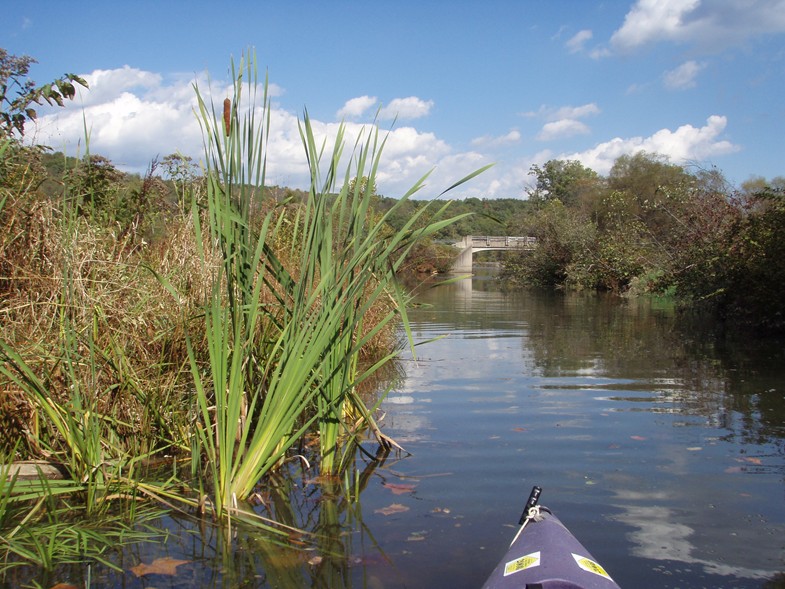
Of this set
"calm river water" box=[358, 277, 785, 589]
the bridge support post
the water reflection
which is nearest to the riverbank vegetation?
"calm river water" box=[358, 277, 785, 589]

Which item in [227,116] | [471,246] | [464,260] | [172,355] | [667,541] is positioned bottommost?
[667,541]

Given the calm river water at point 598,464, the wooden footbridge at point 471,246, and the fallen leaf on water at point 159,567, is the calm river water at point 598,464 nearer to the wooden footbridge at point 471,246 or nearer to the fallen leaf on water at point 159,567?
the fallen leaf on water at point 159,567

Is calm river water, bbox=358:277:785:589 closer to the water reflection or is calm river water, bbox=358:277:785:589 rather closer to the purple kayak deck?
the water reflection

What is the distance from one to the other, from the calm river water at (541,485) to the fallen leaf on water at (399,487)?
2 centimetres

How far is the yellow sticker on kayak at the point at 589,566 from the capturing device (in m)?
2.68

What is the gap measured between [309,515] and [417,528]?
0.63 m

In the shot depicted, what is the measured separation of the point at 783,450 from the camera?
5789 millimetres

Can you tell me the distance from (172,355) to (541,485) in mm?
2666

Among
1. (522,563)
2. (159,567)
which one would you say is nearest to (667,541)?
(522,563)

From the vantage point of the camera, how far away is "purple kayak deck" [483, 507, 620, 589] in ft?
8.44

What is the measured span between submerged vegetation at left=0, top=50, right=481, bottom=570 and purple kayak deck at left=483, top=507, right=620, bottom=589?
127 cm

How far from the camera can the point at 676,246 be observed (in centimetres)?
2194

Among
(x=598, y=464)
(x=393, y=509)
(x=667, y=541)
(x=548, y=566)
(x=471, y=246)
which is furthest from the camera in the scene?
(x=471, y=246)

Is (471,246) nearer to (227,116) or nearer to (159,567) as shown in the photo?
(227,116)
